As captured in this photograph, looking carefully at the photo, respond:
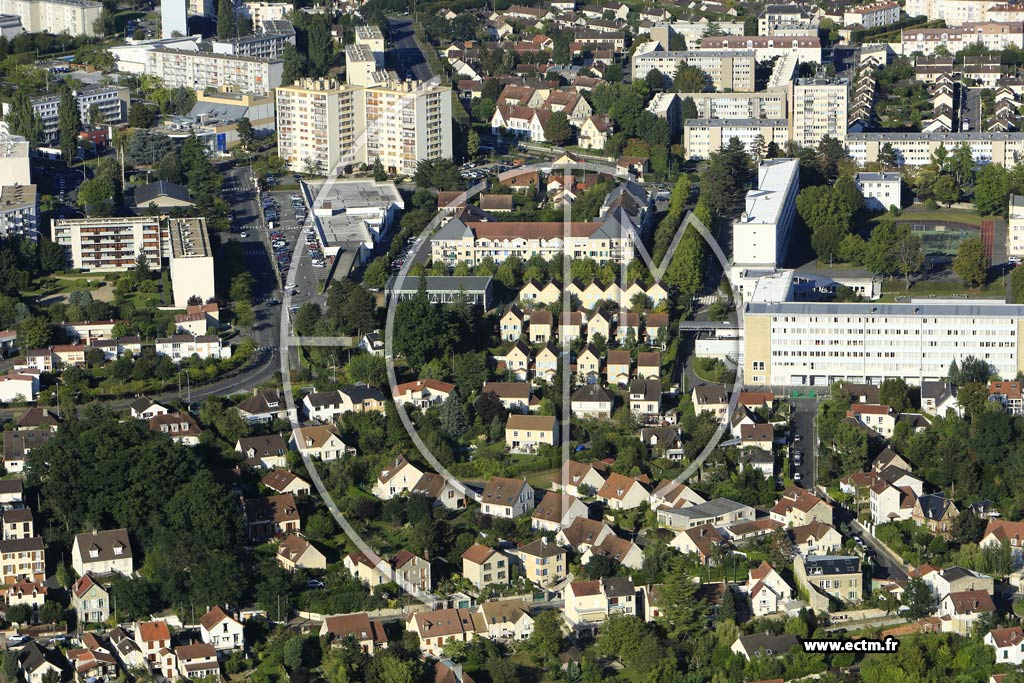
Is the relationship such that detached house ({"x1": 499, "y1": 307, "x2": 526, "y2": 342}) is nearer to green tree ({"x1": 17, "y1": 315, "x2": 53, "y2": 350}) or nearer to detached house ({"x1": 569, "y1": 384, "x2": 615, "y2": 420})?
detached house ({"x1": 569, "y1": 384, "x2": 615, "y2": 420})

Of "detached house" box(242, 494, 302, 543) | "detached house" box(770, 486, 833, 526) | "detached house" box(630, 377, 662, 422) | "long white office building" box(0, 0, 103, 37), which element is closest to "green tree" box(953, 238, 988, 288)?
"detached house" box(630, 377, 662, 422)

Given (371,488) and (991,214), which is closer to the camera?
(371,488)

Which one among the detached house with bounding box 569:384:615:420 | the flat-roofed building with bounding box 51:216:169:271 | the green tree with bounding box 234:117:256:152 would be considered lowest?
the detached house with bounding box 569:384:615:420

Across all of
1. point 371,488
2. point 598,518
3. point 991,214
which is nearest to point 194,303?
point 371,488

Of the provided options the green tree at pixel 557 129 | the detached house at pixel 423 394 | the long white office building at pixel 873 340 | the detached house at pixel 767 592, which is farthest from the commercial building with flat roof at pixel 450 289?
the green tree at pixel 557 129

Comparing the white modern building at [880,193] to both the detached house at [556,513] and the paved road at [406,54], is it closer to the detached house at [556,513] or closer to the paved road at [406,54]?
the paved road at [406,54]

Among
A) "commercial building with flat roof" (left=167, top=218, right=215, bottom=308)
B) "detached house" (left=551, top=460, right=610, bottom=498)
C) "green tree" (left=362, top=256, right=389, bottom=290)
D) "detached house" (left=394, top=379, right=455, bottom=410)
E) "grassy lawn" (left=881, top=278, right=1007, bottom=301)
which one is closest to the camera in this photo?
"detached house" (left=551, top=460, right=610, bottom=498)

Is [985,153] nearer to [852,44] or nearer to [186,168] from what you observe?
[852,44]
